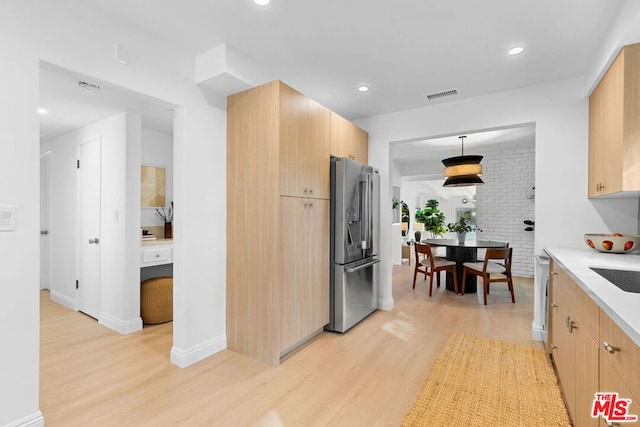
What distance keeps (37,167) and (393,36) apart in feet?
8.31

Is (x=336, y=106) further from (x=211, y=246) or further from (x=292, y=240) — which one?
(x=211, y=246)

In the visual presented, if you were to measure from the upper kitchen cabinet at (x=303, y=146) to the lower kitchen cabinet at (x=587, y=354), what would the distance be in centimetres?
203

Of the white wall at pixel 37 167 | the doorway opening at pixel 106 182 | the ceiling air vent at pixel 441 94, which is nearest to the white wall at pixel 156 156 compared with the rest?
the doorway opening at pixel 106 182

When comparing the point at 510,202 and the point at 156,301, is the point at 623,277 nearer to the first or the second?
the point at 156,301

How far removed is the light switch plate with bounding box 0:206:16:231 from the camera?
5.36ft

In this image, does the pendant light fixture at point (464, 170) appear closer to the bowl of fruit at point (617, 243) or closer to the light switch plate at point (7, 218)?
the bowl of fruit at point (617, 243)

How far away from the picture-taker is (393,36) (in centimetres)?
236

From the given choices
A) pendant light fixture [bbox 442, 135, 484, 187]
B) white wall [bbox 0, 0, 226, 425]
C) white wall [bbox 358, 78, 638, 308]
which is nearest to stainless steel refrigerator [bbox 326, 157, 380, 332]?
white wall [bbox 0, 0, 226, 425]

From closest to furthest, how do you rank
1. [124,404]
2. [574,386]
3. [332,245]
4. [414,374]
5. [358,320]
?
[574,386] → [124,404] → [414,374] → [332,245] → [358,320]

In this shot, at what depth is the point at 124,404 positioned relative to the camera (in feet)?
6.68

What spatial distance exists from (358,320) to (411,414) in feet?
5.11

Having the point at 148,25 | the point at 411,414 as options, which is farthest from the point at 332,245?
the point at 148,25

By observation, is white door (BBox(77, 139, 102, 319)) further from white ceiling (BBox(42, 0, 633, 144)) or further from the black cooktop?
the black cooktop

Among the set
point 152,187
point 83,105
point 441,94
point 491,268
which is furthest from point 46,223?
point 491,268
